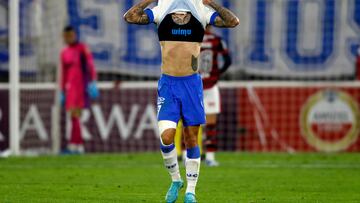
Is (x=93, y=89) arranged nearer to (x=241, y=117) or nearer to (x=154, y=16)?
(x=241, y=117)

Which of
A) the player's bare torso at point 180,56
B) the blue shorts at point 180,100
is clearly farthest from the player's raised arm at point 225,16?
the blue shorts at point 180,100

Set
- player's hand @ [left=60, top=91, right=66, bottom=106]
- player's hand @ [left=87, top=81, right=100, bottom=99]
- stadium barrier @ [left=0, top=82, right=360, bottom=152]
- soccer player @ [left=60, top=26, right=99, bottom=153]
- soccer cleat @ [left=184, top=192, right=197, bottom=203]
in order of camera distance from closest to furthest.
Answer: soccer cleat @ [left=184, top=192, right=197, bottom=203], player's hand @ [left=87, top=81, right=100, bottom=99], soccer player @ [left=60, top=26, right=99, bottom=153], player's hand @ [left=60, top=91, right=66, bottom=106], stadium barrier @ [left=0, top=82, right=360, bottom=152]

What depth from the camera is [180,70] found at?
11648 millimetres

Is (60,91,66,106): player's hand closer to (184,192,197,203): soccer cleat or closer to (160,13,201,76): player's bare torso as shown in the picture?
(160,13,201,76): player's bare torso

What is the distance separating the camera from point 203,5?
39.2 ft

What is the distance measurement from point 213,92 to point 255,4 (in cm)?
534

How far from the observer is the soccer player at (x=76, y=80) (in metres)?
21.5

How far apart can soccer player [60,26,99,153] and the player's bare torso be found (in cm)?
968

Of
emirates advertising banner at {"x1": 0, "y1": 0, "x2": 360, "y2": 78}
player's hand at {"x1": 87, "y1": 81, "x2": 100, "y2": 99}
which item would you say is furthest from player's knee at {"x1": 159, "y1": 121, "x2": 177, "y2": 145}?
emirates advertising banner at {"x1": 0, "y1": 0, "x2": 360, "y2": 78}

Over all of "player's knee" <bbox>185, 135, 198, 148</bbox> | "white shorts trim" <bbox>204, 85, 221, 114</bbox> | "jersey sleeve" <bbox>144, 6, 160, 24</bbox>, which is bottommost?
"white shorts trim" <bbox>204, 85, 221, 114</bbox>

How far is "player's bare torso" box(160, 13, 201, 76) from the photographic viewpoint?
11.7 meters

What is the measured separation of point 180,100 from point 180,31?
76 cm

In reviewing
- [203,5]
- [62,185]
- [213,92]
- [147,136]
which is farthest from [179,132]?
[203,5]

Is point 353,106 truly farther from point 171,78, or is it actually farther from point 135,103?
point 171,78
